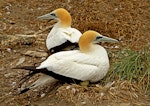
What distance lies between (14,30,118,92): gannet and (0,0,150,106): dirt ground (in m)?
0.11

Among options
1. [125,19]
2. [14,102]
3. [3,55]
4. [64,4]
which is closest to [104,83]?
[14,102]

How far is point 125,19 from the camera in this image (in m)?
6.14

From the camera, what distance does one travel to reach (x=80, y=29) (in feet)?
19.3

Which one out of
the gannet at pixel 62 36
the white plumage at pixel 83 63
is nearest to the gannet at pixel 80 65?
the white plumage at pixel 83 63

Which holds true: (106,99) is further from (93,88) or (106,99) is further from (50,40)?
(50,40)

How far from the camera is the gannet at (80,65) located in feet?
13.6

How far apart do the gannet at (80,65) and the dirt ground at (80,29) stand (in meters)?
0.11

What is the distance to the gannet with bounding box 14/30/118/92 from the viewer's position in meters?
4.15

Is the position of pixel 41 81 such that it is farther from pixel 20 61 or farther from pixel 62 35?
pixel 20 61

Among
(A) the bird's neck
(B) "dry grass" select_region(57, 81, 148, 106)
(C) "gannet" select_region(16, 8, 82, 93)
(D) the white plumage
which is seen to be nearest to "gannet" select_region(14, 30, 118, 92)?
(D) the white plumage

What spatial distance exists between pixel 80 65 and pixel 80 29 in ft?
5.76

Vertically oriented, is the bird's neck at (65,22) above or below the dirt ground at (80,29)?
above

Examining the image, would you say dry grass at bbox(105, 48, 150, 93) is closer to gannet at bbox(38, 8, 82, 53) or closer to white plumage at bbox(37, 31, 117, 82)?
white plumage at bbox(37, 31, 117, 82)

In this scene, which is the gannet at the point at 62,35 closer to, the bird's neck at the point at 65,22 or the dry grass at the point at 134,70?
the bird's neck at the point at 65,22
